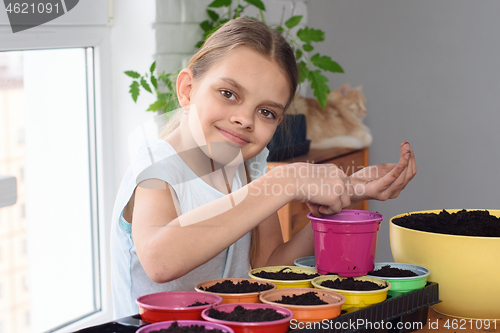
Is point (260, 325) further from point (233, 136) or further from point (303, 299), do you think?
point (233, 136)

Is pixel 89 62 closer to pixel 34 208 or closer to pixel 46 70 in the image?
pixel 46 70

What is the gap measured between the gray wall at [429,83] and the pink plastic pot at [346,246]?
1874mm

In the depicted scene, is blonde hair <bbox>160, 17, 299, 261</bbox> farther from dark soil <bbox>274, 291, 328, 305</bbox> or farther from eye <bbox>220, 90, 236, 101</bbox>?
dark soil <bbox>274, 291, 328, 305</bbox>

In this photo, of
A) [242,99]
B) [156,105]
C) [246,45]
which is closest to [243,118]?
[242,99]

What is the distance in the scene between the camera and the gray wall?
244 centimetres

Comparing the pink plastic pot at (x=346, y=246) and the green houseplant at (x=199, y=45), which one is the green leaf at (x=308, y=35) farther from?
the pink plastic pot at (x=346, y=246)

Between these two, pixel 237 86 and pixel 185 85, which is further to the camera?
pixel 185 85

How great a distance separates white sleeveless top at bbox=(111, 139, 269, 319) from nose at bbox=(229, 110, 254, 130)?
147 mm

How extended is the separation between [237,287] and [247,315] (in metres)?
0.11

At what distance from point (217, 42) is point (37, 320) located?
123cm

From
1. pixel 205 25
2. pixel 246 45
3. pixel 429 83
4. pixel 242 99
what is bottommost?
pixel 242 99

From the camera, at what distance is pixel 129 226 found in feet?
3.03

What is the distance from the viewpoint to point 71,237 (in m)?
1.80

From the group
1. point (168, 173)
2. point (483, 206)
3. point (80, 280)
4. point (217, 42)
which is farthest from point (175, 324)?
point (483, 206)
